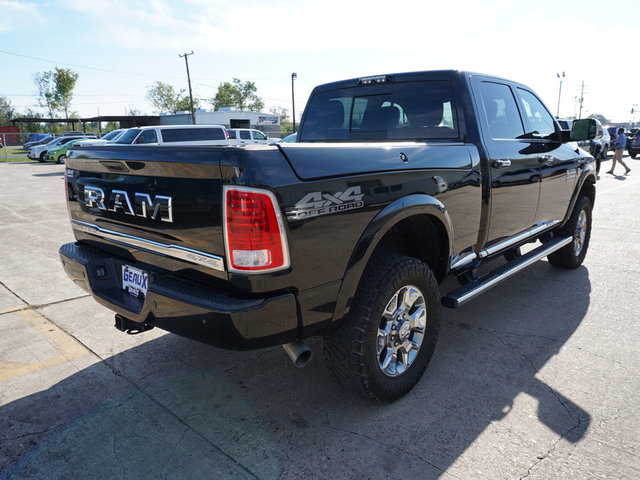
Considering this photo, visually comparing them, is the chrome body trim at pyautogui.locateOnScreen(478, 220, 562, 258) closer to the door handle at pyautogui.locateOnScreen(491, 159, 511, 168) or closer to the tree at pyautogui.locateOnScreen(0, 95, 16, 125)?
the door handle at pyautogui.locateOnScreen(491, 159, 511, 168)

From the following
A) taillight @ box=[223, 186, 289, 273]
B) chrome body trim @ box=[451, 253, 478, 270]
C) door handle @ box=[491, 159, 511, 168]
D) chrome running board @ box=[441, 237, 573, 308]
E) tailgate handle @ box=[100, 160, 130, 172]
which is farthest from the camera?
door handle @ box=[491, 159, 511, 168]

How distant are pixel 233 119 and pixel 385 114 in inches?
1718

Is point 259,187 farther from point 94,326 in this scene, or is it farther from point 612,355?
point 612,355

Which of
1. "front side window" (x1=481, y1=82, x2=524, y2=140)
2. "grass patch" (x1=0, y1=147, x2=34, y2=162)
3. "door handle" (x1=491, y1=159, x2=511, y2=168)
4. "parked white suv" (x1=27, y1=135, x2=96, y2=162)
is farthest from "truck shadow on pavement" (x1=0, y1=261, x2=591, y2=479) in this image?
"grass patch" (x1=0, y1=147, x2=34, y2=162)

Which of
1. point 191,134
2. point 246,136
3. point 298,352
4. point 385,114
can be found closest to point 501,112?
point 385,114

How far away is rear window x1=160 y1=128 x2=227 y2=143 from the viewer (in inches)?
667

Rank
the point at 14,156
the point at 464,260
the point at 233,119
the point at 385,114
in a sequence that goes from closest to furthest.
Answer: the point at 464,260
the point at 385,114
the point at 14,156
the point at 233,119

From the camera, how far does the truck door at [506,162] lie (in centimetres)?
339

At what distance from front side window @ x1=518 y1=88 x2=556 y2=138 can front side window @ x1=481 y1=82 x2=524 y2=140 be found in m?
0.23

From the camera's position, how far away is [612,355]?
129 inches

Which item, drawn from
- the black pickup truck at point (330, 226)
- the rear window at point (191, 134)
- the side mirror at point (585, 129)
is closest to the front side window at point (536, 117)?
the side mirror at point (585, 129)

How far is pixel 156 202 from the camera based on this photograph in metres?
2.23

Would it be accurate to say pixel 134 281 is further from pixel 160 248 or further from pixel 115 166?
pixel 115 166

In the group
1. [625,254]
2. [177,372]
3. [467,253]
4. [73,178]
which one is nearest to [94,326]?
[177,372]
